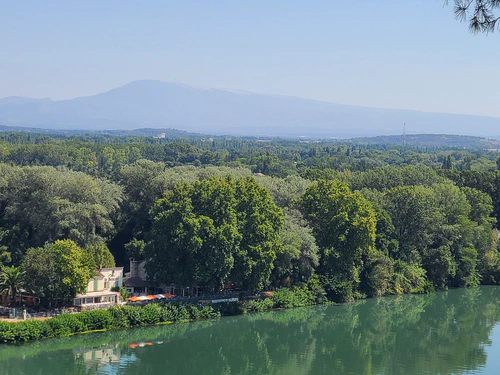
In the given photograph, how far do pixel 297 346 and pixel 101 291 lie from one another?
1058 cm

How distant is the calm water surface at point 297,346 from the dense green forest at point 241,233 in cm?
261

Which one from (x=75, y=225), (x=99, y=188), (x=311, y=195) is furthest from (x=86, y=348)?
(x=311, y=195)

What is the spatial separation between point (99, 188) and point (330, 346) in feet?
60.6

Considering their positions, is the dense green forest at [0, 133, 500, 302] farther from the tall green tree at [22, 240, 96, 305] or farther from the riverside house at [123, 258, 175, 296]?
the riverside house at [123, 258, 175, 296]

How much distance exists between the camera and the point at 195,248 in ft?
110

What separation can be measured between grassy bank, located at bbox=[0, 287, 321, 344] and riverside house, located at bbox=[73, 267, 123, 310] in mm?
1446

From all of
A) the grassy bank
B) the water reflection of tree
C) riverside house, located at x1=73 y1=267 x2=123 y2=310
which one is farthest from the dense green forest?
the water reflection of tree

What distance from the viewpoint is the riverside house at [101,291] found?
32.6m

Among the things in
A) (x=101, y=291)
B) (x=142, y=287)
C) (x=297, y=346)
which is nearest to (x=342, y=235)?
(x=297, y=346)

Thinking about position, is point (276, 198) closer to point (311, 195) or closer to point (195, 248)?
point (311, 195)

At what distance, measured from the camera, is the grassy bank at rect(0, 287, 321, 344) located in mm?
28438

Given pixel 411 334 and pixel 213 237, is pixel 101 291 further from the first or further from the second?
pixel 411 334

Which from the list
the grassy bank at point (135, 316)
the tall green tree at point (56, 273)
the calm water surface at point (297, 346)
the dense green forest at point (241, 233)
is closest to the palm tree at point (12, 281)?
the dense green forest at point (241, 233)

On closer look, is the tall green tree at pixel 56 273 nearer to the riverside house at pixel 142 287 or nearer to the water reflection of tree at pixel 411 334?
the riverside house at pixel 142 287
